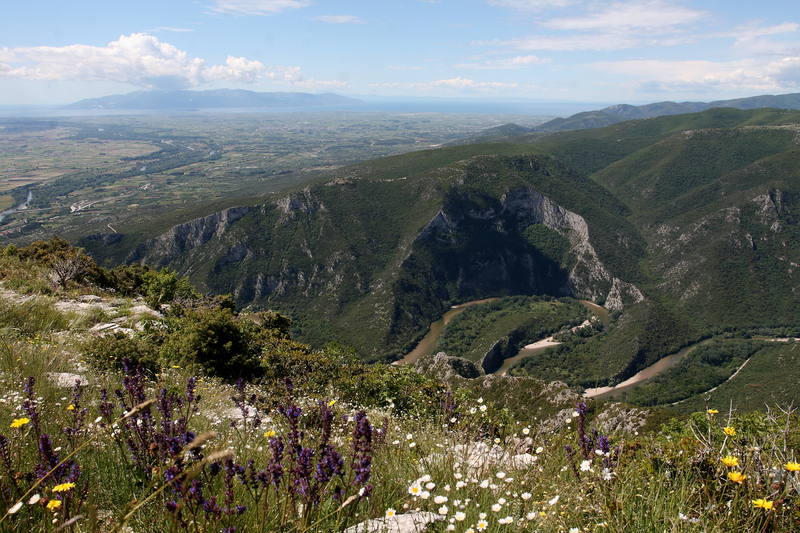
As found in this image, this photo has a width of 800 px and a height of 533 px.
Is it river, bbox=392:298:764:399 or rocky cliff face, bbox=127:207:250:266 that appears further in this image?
rocky cliff face, bbox=127:207:250:266

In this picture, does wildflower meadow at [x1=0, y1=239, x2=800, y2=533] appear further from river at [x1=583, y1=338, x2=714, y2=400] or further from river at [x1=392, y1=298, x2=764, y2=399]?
river at [x1=583, y1=338, x2=714, y2=400]

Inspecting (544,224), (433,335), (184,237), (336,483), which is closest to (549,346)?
(433,335)

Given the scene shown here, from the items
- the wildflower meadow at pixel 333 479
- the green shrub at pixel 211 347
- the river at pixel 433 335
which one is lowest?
the river at pixel 433 335

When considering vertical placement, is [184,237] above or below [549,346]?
above

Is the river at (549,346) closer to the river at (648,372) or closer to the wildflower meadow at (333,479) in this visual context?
the river at (648,372)

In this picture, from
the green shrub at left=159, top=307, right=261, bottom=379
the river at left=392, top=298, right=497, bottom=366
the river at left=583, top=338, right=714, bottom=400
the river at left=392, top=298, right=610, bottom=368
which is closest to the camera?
the green shrub at left=159, top=307, right=261, bottom=379

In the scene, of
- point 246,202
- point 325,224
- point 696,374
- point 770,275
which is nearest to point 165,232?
point 246,202

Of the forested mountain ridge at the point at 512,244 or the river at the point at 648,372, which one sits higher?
the forested mountain ridge at the point at 512,244

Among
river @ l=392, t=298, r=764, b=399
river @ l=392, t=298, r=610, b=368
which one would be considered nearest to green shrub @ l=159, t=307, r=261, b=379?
river @ l=392, t=298, r=764, b=399

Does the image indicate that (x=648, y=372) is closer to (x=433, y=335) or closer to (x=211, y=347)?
(x=433, y=335)

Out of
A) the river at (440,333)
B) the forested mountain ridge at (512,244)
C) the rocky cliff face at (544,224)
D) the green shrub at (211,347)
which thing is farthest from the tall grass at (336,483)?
the rocky cliff face at (544,224)

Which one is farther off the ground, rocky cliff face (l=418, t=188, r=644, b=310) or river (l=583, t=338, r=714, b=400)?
rocky cliff face (l=418, t=188, r=644, b=310)
